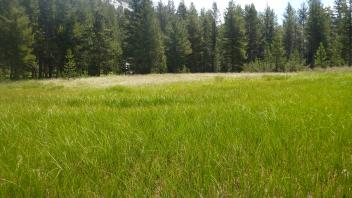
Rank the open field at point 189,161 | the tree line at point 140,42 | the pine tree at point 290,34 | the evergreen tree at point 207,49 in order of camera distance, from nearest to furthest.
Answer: the open field at point 189,161 → the tree line at point 140,42 → the evergreen tree at point 207,49 → the pine tree at point 290,34

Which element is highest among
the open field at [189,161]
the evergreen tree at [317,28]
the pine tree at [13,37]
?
the evergreen tree at [317,28]

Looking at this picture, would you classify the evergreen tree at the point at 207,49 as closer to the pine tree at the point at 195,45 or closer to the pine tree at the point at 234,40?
the pine tree at the point at 195,45

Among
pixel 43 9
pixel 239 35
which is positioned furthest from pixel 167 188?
pixel 239 35

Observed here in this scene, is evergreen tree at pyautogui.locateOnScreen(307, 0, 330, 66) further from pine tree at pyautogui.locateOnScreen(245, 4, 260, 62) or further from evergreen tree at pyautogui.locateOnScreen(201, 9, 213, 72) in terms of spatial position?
evergreen tree at pyautogui.locateOnScreen(201, 9, 213, 72)

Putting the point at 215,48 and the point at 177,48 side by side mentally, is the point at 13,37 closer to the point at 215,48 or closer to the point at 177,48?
the point at 177,48

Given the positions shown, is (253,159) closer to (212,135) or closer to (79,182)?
(212,135)

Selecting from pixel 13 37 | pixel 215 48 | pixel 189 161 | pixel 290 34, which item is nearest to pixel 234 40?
pixel 215 48

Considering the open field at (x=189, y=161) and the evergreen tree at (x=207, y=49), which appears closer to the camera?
the open field at (x=189, y=161)

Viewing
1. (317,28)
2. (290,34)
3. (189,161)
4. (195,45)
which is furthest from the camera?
(290,34)

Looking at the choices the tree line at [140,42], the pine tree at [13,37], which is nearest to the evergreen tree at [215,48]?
the tree line at [140,42]

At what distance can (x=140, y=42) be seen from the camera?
61.0 meters

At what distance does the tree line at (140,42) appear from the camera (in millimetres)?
49906

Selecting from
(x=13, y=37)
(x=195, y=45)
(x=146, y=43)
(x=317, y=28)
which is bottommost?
(x=13, y=37)

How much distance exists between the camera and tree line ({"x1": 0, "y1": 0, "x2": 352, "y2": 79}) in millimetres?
49906
